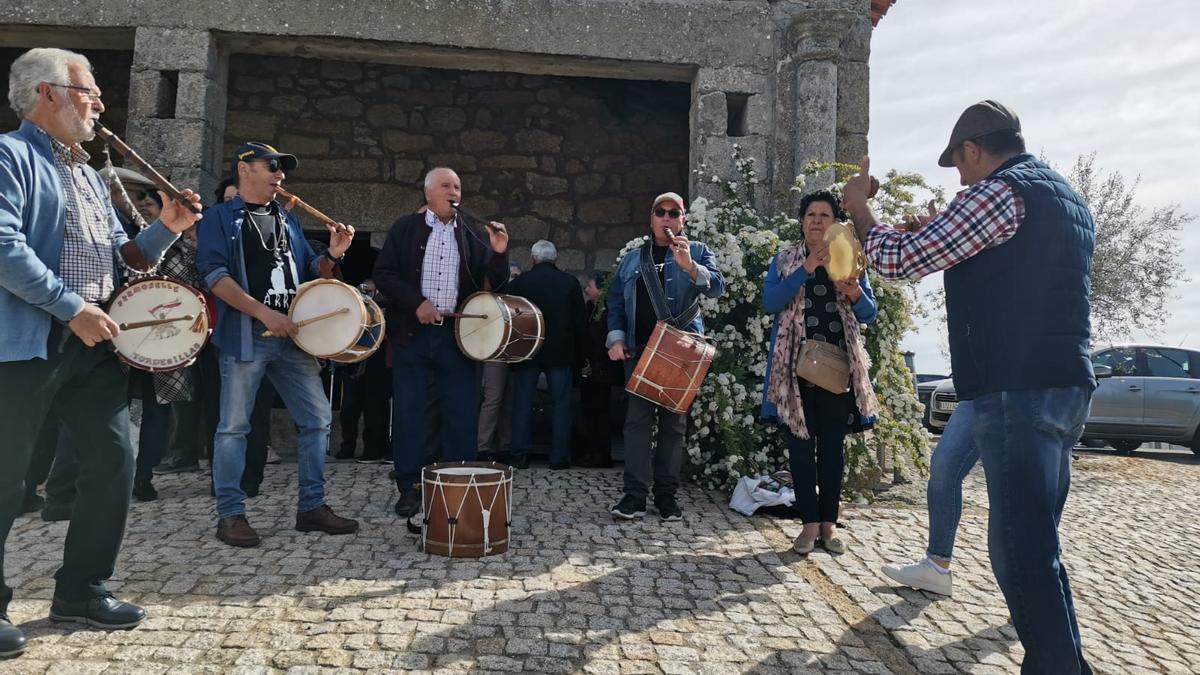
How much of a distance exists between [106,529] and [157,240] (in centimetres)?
102

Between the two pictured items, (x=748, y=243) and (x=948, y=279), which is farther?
(x=748, y=243)

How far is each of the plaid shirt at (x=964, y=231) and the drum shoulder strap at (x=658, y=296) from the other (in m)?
1.98

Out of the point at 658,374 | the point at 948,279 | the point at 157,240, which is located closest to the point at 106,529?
the point at 157,240

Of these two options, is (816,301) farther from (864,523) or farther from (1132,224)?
(1132,224)

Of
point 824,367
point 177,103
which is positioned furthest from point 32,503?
point 824,367

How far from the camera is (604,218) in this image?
8883mm

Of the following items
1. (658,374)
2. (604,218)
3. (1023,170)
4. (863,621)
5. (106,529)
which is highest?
(604,218)

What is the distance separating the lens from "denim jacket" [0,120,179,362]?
2.41m

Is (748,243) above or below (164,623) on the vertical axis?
above

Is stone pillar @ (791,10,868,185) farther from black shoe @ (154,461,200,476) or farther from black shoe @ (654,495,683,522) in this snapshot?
black shoe @ (154,461,200,476)

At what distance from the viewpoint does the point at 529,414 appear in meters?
6.34

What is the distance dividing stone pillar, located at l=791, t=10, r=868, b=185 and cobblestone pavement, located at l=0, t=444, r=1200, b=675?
116 inches

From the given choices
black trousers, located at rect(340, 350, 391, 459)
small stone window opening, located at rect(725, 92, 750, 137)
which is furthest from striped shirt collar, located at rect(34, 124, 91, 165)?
small stone window opening, located at rect(725, 92, 750, 137)

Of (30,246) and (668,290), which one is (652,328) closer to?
(668,290)
